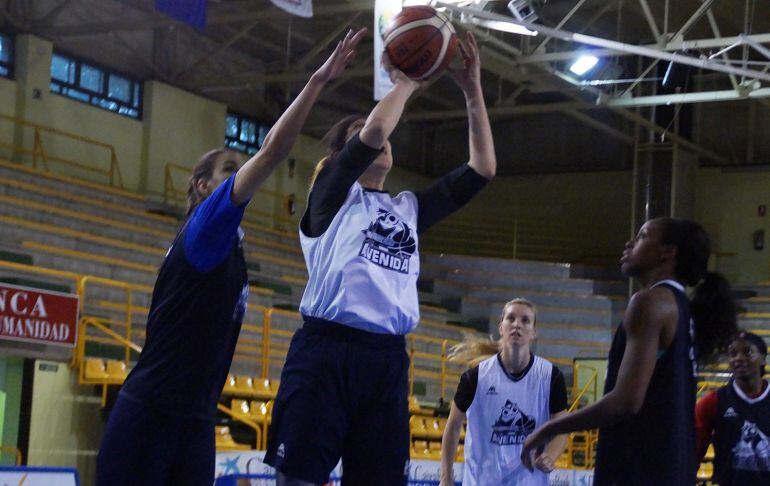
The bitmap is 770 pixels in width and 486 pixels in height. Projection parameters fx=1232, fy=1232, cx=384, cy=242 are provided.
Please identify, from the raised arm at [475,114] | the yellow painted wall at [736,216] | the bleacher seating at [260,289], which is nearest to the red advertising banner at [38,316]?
the bleacher seating at [260,289]

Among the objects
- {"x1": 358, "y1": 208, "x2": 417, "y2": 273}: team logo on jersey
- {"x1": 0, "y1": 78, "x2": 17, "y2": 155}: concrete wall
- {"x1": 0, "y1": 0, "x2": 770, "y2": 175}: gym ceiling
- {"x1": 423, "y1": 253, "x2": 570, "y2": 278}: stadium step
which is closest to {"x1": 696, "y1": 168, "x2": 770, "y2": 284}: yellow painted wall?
{"x1": 0, "y1": 0, "x2": 770, "y2": 175}: gym ceiling

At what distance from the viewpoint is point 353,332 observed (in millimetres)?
4258

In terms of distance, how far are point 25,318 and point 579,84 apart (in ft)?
34.9

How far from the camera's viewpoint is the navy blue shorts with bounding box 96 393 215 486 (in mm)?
3889

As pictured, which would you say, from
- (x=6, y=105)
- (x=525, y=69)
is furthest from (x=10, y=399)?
(x=525, y=69)

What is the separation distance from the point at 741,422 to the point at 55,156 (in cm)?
1413

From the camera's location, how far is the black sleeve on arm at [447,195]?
15.1ft

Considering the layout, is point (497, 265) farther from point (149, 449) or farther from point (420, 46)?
point (149, 449)

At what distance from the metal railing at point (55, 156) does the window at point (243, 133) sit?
9.38ft

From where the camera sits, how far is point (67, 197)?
1650 centimetres

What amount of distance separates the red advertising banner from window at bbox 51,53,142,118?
29.3ft

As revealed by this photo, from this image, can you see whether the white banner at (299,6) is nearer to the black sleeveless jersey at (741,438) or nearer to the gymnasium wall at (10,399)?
the gymnasium wall at (10,399)

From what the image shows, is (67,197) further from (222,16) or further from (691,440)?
(691,440)

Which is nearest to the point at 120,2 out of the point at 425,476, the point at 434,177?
the point at 434,177
